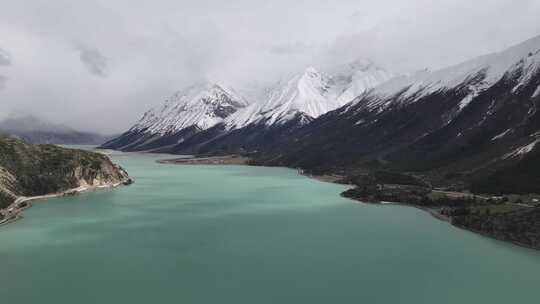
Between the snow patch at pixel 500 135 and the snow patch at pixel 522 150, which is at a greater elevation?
the snow patch at pixel 500 135

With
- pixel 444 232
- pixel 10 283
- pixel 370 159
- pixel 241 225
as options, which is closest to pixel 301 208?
pixel 241 225

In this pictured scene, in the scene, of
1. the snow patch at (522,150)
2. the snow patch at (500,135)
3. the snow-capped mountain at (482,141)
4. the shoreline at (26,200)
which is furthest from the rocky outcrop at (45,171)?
the snow patch at (500,135)

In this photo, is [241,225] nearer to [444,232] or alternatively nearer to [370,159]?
[444,232]

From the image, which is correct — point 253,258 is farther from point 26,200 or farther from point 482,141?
point 482,141

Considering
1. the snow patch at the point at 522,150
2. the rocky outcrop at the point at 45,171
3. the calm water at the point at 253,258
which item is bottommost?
the calm water at the point at 253,258

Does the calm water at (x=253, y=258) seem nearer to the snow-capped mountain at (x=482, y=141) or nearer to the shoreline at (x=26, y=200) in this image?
the shoreline at (x=26, y=200)

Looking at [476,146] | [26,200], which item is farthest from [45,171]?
[476,146]
